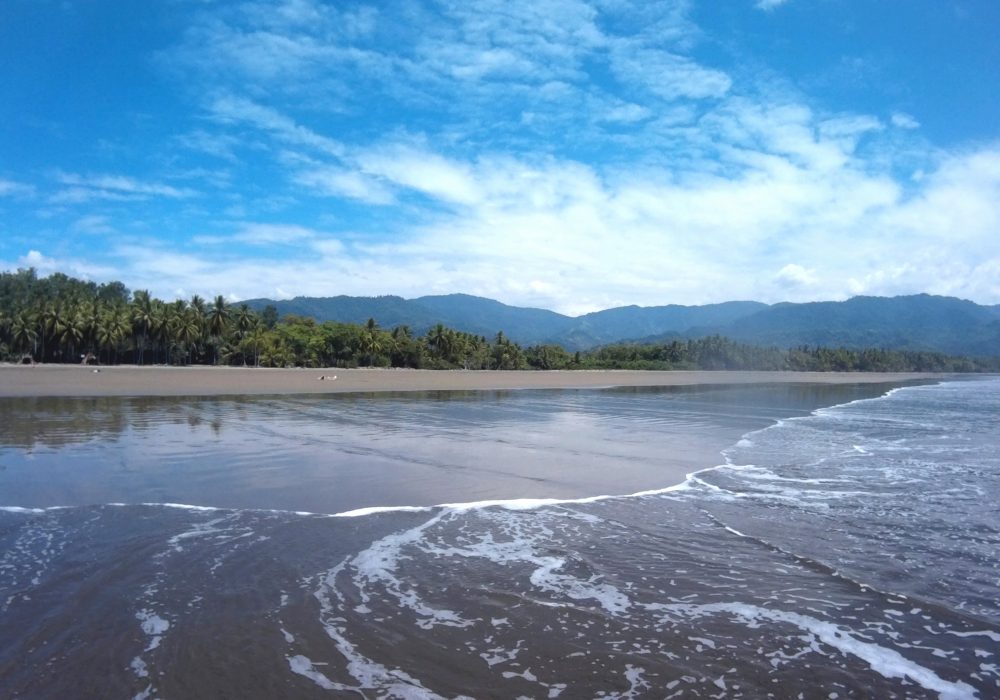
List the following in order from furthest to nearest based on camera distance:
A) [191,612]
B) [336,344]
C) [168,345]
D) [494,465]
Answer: [336,344], [168,345], [494,465], [191,612]

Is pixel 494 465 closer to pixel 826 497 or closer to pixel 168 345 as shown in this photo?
pixel 826 497

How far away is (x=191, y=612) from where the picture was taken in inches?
198

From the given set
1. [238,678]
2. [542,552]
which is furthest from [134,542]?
[542,552]

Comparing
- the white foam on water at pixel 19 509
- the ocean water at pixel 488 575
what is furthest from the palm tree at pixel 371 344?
the white foam on water at pixel 19 509

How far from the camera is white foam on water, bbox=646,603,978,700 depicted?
4.29 meters

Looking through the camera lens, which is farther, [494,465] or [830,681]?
[494,465]

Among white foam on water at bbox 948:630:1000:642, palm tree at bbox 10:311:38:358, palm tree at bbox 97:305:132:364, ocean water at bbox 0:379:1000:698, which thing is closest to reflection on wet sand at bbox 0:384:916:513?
ocean water at bbox 0:379:1000:698

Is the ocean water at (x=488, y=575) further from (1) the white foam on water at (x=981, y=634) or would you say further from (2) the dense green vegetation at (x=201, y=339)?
(2) the dense green vegetation at (x=201, y=339)

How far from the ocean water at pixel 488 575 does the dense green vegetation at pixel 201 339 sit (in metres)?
67.1

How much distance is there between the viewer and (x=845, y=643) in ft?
15.9

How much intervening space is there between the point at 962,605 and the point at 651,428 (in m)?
14.0

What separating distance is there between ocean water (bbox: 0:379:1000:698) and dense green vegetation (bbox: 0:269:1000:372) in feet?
220

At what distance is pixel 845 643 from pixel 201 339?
81147mm

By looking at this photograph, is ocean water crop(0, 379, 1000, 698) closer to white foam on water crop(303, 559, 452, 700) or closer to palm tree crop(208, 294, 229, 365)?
white foam on water crop(303, 559, 452, 700)
